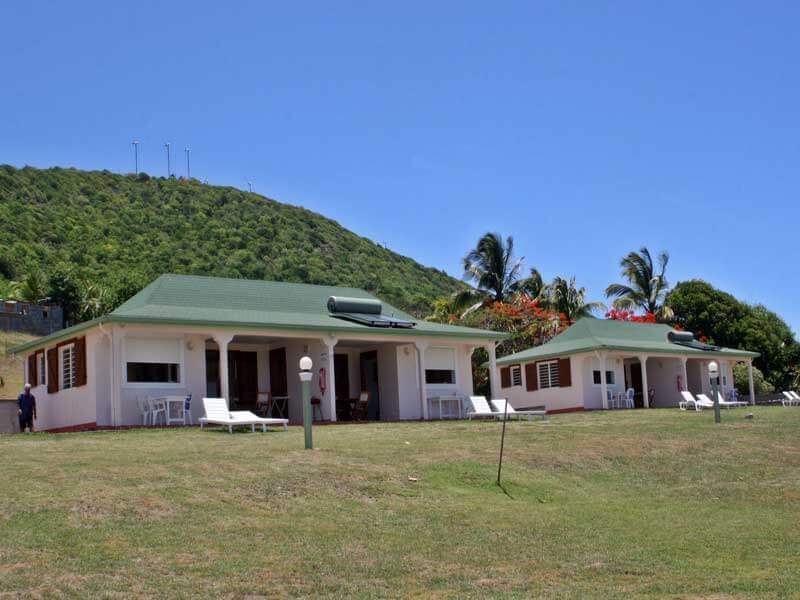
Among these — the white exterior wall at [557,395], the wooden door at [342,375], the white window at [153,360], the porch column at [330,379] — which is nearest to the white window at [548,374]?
the white exterior wall at [557,395]

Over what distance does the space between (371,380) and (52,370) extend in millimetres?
9427

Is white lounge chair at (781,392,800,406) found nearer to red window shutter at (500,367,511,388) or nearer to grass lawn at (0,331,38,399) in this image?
red window shutter at (500,367,511,388)

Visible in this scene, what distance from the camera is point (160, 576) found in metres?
9.73

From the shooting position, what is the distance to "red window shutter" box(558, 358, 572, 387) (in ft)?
127

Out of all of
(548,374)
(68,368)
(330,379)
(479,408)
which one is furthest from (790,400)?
(68,368)

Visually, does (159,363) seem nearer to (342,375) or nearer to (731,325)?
(342,375)

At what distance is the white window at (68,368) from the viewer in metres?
26.9

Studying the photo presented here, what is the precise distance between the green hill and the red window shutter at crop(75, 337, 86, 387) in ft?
135

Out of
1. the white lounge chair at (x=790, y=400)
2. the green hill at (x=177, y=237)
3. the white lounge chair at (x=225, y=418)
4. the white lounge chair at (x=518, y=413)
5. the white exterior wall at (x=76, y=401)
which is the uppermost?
the green hill at (x=177, y=237)

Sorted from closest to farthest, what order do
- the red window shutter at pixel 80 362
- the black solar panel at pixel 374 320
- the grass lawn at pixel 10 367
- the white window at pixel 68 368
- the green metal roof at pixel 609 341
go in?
the red window shutter at pixel 80 362, the white window at pixel 68 368, the black solar panel at pixel 374 320, the green metal roof at pixel 609 341, the grass lawn at pixel 10 367

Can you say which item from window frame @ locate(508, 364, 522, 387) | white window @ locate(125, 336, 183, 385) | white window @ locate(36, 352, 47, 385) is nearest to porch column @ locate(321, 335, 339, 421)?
white window @ locate(125, 336, 183, 385)

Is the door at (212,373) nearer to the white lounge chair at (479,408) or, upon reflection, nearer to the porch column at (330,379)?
the porch column at (330,379)

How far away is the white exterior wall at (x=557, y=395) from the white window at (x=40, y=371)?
62.0ft

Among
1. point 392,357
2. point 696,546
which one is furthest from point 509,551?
point 392,357
